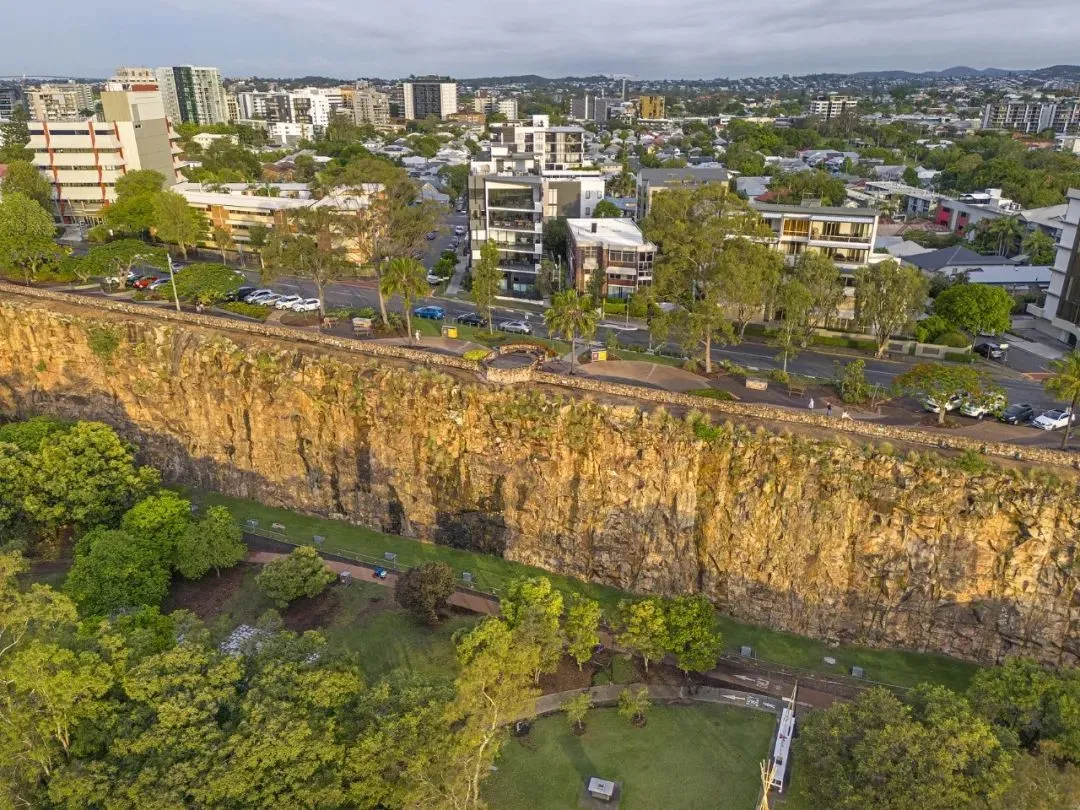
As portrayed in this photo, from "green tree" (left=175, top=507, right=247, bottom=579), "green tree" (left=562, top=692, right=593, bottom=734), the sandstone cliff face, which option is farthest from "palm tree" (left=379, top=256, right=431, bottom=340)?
"green tree" (left=562, top=692, right=593, bottom=734)

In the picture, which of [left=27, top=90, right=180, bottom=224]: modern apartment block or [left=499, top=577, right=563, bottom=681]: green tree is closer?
A: [left=499, top=577, right=563, bottom=681]: green tree

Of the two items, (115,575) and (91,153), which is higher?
(91,153)

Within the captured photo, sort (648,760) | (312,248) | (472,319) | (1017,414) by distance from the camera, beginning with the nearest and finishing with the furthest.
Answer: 1. (648,760)
2. (1017,414)
3. (312,248)
4. (472,319)

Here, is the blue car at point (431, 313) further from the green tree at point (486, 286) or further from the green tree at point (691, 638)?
the green tree at point (691, 638)

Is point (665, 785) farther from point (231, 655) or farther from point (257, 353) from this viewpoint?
point (257, 353)

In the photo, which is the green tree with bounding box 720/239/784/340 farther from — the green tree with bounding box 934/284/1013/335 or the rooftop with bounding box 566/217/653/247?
the rooftop with bounding box 566/217/653/247

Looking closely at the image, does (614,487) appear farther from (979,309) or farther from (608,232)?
(608,232)

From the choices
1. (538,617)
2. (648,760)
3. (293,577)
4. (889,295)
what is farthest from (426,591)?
(889,295)
